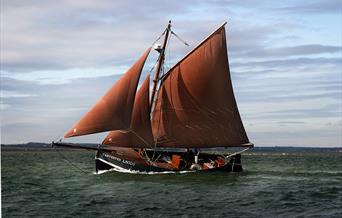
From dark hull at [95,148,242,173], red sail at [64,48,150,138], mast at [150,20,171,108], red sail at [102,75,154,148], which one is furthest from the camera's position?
mast at [150,20,171,108]

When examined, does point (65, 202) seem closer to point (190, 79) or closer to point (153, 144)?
point (153, 144)

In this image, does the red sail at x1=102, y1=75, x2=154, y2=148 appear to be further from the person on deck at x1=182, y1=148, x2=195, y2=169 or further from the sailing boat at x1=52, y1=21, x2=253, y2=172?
the person on deck at x1=182, y1=148, x2=195, y2=169

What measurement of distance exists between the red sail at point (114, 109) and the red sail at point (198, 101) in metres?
4.64

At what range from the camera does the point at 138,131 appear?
1825 inches

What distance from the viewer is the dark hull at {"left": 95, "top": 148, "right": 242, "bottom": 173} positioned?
46.8 m

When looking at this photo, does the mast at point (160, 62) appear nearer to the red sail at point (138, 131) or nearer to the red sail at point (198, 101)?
the red sail at point (198, 101)

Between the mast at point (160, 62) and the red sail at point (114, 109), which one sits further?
the mast at point (160, 62)

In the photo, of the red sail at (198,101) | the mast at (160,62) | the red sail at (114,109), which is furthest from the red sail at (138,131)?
the mast at (160,62)

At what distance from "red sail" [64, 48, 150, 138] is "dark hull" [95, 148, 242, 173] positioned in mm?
4202

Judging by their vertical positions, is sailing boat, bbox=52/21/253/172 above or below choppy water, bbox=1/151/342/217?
above

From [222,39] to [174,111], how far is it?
849cm

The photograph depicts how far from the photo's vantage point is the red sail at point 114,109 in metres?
42.6

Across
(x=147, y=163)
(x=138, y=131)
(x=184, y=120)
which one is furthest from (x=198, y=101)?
(x=147, y=163)

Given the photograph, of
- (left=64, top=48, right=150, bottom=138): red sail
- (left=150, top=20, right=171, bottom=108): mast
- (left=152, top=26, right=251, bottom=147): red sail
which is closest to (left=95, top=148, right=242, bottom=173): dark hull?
(left=152, top=26, right=251, bottom=147): red sail
